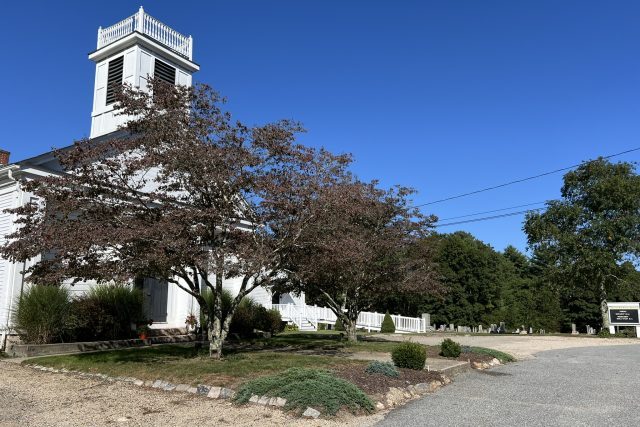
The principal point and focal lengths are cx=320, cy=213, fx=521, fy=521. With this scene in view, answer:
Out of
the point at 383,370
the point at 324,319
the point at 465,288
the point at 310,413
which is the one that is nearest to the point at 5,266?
the point at 383,370

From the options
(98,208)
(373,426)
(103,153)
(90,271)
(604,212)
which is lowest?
(373,426)

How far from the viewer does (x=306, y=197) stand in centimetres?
1125

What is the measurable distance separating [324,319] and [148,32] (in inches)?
712

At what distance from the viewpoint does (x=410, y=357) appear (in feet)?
34.9

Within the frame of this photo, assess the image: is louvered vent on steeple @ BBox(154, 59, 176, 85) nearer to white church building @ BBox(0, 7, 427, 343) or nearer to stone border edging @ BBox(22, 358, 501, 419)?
white church building @ BBox(0, 7, 427, 343)

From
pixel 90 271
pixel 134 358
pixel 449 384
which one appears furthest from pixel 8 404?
pixel 449 384

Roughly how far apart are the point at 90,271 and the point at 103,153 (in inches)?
99.4

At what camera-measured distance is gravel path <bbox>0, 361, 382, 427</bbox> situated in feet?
22.7

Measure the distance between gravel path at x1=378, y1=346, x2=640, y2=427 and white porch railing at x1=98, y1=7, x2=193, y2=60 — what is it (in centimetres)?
2184

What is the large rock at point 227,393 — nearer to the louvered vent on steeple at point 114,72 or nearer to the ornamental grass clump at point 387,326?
the louvered vent on steeple at point 114,72

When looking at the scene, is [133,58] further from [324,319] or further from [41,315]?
[324,319]

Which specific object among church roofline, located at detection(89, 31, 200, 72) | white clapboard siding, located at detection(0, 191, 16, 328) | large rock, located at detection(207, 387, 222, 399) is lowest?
large rock, located at detection(207, 387, 222, 399)

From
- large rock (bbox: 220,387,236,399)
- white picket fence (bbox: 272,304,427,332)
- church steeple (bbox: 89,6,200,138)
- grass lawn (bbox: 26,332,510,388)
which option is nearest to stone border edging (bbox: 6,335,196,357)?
grass lawn (bbox: 26,332,510,388)

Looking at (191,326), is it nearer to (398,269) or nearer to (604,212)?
(398,269)
